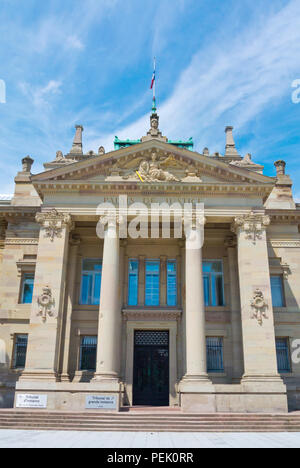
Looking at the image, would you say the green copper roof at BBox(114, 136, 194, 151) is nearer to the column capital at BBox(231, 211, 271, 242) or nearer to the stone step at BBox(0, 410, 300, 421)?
the column capital at BBox(231, 211, 271, 242)

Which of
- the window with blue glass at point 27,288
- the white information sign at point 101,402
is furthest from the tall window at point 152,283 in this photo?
the white information sign at point 101,402

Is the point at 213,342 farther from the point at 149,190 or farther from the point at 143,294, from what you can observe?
the point at 149,190

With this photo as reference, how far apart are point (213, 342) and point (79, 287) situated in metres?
9.67

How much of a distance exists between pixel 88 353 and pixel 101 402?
6.81m

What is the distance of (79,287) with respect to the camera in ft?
94.0

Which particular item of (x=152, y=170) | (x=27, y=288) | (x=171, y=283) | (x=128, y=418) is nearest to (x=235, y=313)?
(x=171, y=283)

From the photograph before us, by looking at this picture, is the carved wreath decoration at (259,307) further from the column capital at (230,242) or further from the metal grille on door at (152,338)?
the metal grille on door at (152,338)

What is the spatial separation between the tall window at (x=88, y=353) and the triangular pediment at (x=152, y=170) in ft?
34.0

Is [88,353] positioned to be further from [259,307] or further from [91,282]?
[259,307]

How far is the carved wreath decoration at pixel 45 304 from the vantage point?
2336cm

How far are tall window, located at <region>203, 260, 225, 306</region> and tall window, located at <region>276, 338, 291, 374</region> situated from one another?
451 cm

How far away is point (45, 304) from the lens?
2352cm

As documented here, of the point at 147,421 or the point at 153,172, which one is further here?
the point at 153,172
